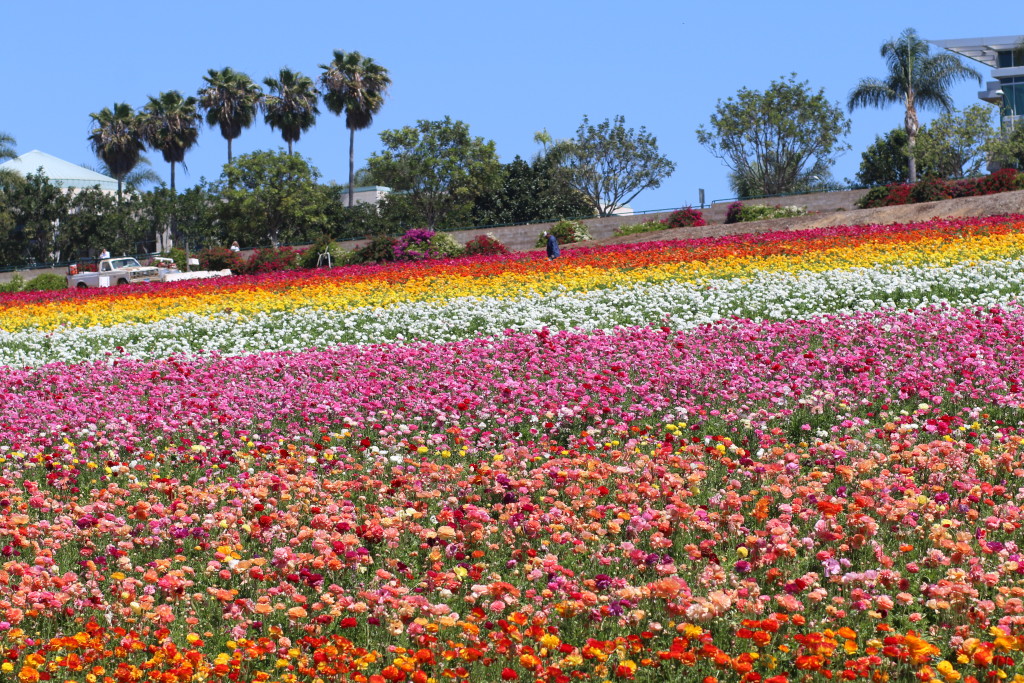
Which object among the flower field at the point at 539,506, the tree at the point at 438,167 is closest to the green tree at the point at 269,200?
the tree at the point at 438,167

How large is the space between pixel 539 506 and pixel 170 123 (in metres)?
64.6

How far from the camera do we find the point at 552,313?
15648 mm

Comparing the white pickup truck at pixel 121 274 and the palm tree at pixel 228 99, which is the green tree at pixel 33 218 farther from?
the white pickup truck at pixel 121 274

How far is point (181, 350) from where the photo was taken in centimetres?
1466

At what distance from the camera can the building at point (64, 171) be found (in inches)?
2933

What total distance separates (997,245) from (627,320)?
867cm

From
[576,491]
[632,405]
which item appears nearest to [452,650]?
[576,491]

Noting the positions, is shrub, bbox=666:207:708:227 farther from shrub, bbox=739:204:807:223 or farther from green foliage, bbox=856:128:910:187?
green foliage, bbox=856:128:910:187

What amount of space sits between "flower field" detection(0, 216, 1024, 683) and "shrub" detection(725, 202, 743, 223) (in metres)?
27.2

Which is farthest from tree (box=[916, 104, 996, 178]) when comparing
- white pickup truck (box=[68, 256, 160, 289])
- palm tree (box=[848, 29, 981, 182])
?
white pickup truck (box=[68, 256, 160, 289])

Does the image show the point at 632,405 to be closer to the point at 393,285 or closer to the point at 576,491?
the point at 576,491

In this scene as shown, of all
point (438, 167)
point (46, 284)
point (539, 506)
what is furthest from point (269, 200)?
point (539, 506)

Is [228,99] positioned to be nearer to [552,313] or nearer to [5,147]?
[5,147]

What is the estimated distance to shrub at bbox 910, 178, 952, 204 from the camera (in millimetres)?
36812
